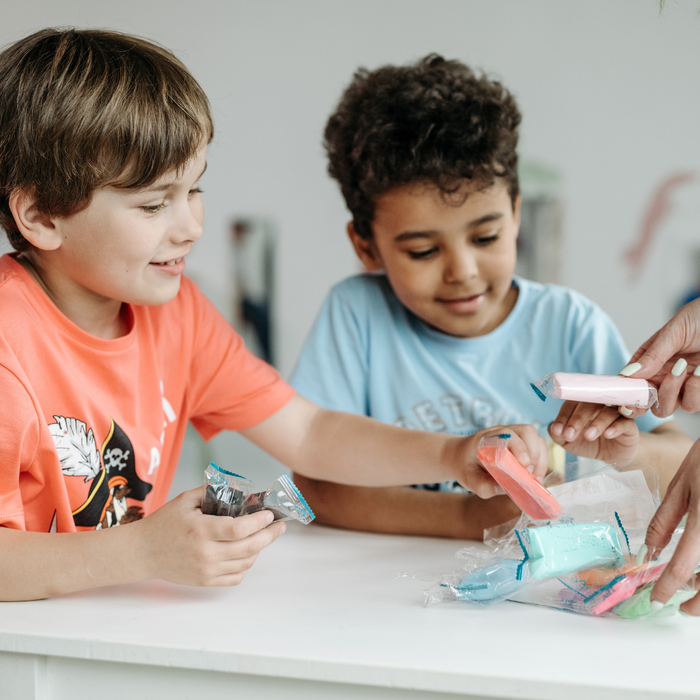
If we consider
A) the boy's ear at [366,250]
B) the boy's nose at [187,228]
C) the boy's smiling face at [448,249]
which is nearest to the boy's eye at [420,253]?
the boy's smiling face at [448,249]

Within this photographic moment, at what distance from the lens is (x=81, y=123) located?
731 mm

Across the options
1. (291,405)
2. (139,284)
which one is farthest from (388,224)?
(139,284)

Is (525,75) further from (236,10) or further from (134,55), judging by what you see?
(134,55)

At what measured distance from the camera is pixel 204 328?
0.99 m

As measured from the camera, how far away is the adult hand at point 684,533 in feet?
1.81

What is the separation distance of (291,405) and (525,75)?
937mm

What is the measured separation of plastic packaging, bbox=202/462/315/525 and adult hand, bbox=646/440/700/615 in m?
0.30

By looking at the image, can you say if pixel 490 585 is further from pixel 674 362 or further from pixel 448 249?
pixel 448 249

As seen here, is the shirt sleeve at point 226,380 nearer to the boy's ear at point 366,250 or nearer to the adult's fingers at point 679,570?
the boy's ear at point 366,250

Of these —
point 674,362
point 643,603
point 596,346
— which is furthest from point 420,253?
point 643,603

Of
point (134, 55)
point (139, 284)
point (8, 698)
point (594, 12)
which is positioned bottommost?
point (8, 698)

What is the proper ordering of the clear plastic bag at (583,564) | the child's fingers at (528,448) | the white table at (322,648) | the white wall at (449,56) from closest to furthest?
the white table at (322,648), the clear plastic bag at (583,564), the child's fingers at (528,448), the white wall at (449,56)

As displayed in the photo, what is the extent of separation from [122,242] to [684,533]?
2.00ft

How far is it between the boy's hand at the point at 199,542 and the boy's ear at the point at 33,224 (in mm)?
336
